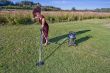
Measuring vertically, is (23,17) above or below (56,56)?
above

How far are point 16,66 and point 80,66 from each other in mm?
2026

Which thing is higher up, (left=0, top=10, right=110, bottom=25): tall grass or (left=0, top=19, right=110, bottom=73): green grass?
(left=0, top=10, right=110, bottom=25): tall grass

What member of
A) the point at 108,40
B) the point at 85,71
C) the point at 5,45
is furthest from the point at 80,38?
the point at 85,71

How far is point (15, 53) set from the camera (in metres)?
8.45

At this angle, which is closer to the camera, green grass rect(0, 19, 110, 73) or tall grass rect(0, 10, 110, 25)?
green grass rect(0, 19, 110, 73)

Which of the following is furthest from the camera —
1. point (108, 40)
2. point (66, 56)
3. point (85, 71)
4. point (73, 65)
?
point (108, 40)

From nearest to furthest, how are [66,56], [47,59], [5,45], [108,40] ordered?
[47,59] < [66,56] < [5,45] < [108,40]

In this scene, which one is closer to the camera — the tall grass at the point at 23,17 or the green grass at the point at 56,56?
the green grass at the point at 56,56

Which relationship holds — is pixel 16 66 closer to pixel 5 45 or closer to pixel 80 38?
pixel 5 45

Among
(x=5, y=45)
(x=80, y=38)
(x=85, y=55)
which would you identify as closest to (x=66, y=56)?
(x=85, y=55)

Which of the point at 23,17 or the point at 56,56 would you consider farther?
the point at 23,17

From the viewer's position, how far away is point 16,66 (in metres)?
7.04

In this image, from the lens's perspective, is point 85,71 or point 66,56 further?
point 66,56

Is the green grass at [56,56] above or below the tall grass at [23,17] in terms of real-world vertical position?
below
